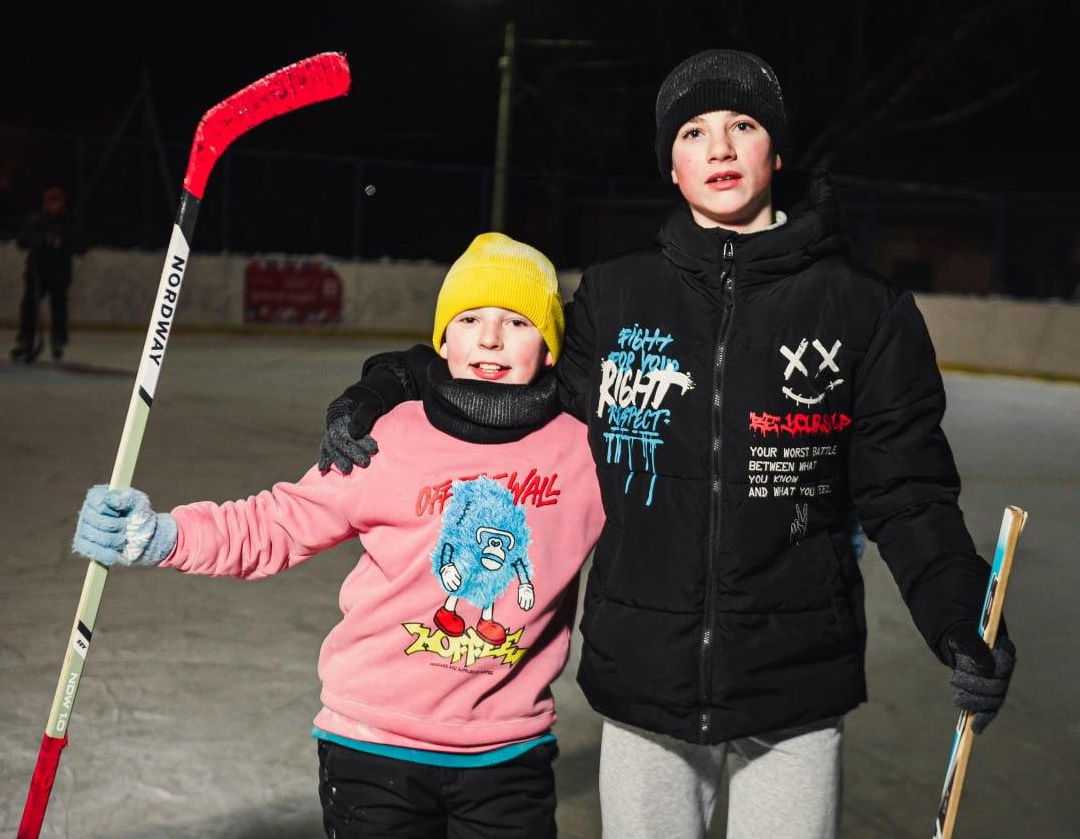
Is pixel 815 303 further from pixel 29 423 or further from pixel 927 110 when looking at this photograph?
pixel 927 110

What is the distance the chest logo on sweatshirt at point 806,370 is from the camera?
Answer: 2113 millimetres

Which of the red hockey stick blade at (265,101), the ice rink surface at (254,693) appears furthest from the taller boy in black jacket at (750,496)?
the ice rink surface at (254,693)

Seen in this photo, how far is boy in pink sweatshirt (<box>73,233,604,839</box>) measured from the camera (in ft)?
7.35

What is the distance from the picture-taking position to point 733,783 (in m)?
2.22

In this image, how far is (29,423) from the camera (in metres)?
9.32

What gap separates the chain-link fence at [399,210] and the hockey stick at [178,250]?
59.3 ft

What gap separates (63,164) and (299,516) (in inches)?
785

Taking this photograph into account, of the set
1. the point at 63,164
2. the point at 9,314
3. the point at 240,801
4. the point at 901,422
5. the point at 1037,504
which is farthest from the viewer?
the point at 63,164

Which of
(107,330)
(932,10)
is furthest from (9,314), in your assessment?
(932,10)

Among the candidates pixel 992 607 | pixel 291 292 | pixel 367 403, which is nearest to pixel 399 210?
pixel 291 292

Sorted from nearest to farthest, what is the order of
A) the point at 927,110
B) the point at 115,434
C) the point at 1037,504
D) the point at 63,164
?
1. the point at 1037,504
2. the point at 115,434
3. the point at 63,164
4. the point at 927,110

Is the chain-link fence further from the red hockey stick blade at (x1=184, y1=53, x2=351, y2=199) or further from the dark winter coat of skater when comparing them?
the red hockey stick blade at (x1=184, y1=53, x2=351, y2=199)

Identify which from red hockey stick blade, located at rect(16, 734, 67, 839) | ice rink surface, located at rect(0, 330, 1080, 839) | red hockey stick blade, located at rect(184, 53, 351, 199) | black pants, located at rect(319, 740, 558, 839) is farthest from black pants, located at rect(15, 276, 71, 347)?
black pants, located at rect(319, 740, 558, 839)

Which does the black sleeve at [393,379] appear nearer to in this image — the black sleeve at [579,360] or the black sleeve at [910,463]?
the black sleeve at [579,360]
